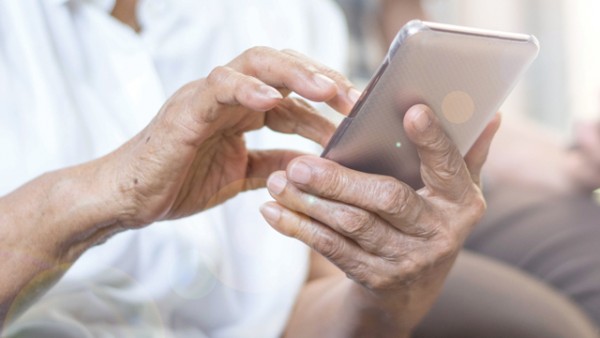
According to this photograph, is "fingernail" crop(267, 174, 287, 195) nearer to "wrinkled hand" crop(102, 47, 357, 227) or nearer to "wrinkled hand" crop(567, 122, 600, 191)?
"wrinkled hand" crop(102, 47, 357, 227)

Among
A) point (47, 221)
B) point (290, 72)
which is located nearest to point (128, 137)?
point (47, 221)

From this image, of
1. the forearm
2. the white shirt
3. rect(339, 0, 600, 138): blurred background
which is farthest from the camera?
rect(339, 0, 600, 138): blurred background

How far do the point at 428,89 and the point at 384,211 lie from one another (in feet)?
0.34

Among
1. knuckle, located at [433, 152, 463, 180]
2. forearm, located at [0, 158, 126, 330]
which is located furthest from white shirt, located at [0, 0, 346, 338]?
knuckle, located at [433, 152, 463, 180]

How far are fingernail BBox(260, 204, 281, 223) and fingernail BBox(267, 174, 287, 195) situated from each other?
0.02m

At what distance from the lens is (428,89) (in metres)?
0.57

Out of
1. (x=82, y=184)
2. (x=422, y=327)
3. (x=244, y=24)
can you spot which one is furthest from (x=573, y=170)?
(x=82, y=184)

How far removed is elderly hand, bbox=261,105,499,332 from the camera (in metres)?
0.57

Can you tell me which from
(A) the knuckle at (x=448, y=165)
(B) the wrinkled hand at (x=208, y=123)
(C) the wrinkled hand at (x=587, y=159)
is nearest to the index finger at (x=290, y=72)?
(B) the wrinkled hand at (x=208, y=123)

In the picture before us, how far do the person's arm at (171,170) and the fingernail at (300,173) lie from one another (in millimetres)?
52

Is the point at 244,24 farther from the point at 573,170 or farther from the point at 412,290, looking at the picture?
the point at 573,170

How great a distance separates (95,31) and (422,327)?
1.88ft

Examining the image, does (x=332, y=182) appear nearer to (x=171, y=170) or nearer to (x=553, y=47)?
(x=171, y=170)

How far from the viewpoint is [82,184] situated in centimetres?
64
